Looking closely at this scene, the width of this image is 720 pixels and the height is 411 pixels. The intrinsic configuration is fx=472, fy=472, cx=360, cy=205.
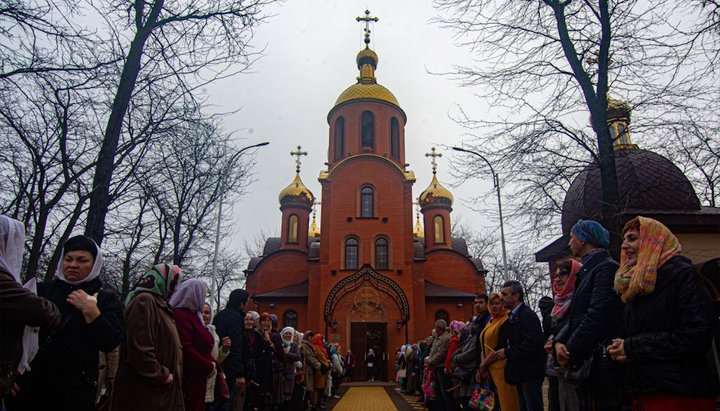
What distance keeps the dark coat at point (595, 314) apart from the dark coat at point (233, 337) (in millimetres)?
3977

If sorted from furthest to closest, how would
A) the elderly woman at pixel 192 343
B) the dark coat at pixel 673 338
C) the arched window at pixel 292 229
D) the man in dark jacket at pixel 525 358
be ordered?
the arched window at pixel 292 229, the man in dark jacket at pixel 525 358, the elderly woman at pixel 192 343, the dark coat at pixel 673 338

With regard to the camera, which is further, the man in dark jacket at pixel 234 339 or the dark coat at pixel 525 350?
the man in dark jacket at pixel 234 339

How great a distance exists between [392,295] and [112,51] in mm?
18684

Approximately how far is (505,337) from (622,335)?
203 centimetres

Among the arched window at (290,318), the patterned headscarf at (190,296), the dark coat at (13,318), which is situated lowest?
the dark coat at (13,318)

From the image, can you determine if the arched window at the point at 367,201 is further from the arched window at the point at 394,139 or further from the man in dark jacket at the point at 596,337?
the man in dark jacket at the point at 596,337

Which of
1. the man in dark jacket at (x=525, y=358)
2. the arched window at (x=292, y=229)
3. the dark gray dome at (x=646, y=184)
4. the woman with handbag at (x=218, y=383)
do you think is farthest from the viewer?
the arched window at (x=292, y=229)

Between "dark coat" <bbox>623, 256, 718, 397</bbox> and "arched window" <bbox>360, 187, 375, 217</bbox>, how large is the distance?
2328 centimetres

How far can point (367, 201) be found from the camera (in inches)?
1045

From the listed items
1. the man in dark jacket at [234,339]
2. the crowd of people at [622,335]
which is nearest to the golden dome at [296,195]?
the man in dark jacket at [234,339]

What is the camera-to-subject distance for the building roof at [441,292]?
26.0 m

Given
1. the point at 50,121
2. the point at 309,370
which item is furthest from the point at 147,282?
the point at 50,121

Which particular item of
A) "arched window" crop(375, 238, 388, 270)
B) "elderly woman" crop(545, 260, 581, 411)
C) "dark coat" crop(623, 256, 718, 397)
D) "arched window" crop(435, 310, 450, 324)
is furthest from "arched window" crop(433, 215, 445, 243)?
"dark coat" crop(623, 256, 718, 397)

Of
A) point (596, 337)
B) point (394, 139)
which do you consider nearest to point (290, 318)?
point (394, 139)
